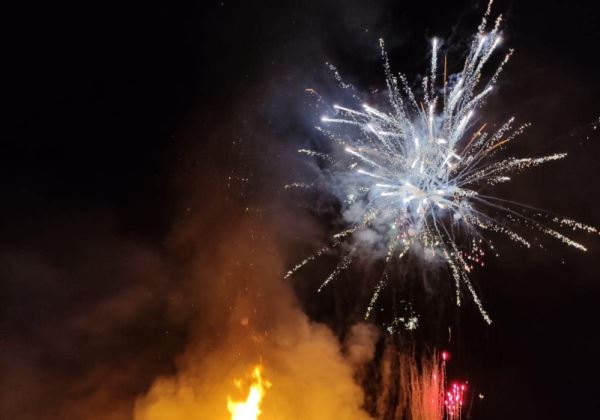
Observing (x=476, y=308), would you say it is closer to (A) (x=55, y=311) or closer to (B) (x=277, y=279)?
(B) (x=277, y=279)

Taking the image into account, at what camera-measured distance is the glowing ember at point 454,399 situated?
1051cm

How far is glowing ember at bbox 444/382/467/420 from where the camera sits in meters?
10.5

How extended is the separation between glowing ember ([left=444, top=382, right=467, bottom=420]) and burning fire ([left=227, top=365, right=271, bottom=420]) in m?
4.11

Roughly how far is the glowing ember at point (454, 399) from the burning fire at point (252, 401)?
4106 millimetres

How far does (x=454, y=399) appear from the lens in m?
11.0

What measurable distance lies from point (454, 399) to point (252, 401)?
4.77 meters

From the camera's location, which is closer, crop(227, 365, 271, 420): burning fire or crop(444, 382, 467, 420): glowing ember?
crop(227, 365, 271, 420): burning fire

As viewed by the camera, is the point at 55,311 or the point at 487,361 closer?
the point at 55,311

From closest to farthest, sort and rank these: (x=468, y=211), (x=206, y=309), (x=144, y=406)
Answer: (x=468, y=211), (x=144, y=406), (x=206, y=309)

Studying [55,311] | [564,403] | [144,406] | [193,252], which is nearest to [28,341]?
[55,311]

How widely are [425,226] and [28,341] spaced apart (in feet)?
23.8

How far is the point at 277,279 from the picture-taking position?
407 inches

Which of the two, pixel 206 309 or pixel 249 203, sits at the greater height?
pixel 249 203

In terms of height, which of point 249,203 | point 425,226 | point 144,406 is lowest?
point 144,406
